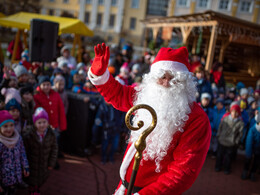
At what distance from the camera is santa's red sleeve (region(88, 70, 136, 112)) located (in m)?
1.87

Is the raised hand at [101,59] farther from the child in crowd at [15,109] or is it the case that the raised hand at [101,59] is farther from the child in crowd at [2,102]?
the child in crowd at [2,102]

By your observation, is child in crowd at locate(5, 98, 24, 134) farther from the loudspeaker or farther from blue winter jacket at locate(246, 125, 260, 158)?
blue winter jacket at locate(246, 125, 260, 158)

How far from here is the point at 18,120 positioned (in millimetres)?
3389

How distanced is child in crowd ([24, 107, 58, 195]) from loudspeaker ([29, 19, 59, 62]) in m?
1.82

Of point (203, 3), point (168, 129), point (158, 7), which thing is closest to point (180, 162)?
point (168, 129)

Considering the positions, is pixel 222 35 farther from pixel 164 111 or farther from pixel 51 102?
pixel 164 111

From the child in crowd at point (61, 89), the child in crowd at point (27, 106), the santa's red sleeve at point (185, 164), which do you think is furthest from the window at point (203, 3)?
the santa's red sleeve at point (185, 164)

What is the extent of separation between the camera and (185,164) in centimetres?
146

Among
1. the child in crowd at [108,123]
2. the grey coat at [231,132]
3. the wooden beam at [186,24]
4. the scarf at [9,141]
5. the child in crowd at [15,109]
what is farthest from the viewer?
the wooden beam at [186,24]

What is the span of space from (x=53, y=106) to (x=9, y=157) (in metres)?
1.45

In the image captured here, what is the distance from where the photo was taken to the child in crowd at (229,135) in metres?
4.70

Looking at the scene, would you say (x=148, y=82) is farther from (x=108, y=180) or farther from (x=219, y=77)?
(x=219, y=77)

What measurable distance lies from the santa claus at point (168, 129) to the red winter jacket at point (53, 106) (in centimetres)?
243

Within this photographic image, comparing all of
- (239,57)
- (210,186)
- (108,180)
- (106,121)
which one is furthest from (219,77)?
(239,57)
